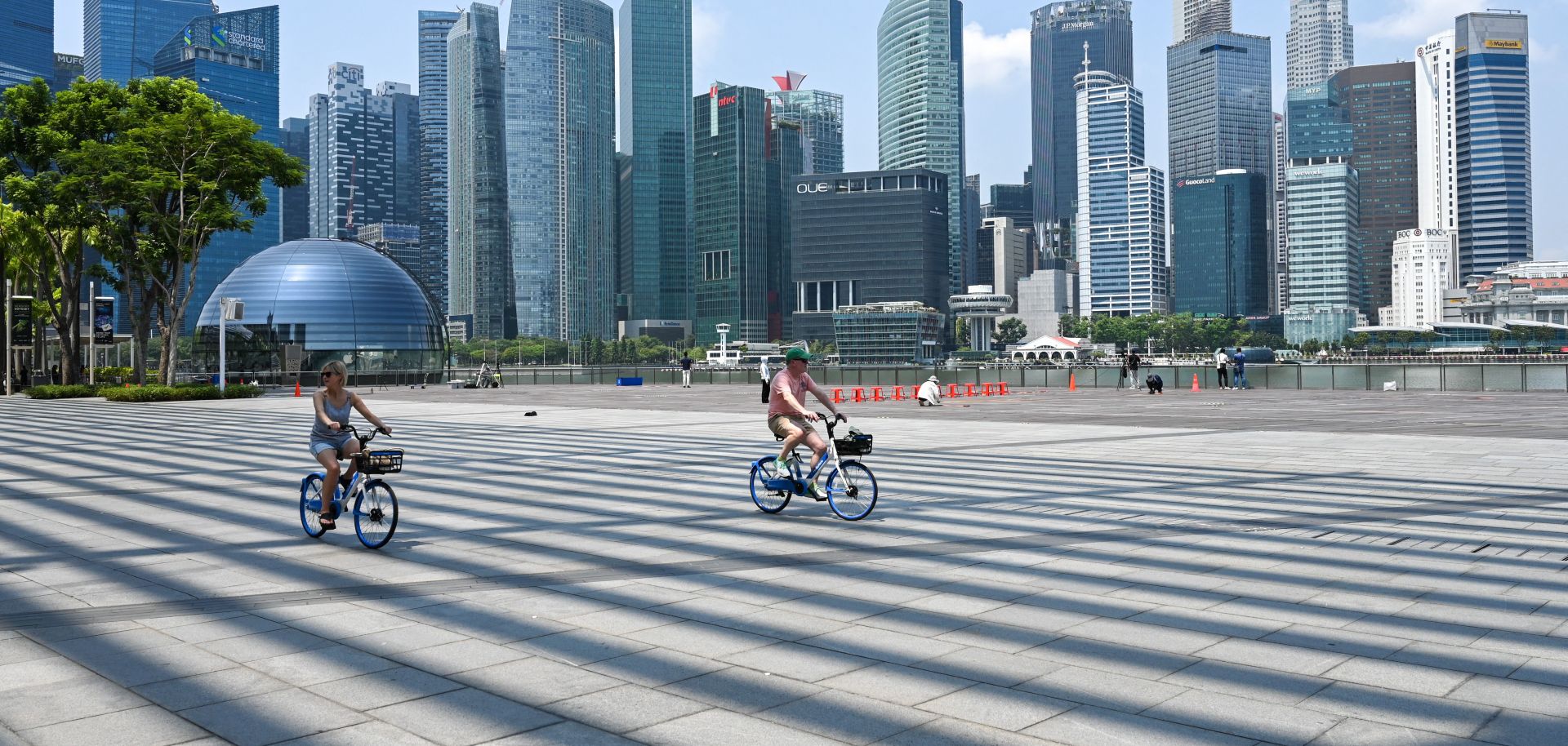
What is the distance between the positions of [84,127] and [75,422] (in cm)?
2183

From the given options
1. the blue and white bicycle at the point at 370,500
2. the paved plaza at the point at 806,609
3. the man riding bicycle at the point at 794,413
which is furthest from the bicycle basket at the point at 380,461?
the man riding bicycle at the point at 794,413

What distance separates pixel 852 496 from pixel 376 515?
15.3ft

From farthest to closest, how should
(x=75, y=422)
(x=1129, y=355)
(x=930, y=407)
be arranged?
Answer: 1. (x=1129, y=355)
2. (x=930, y=407)
3. (x=75, y=422)

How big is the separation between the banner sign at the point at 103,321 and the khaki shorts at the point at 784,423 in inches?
2074

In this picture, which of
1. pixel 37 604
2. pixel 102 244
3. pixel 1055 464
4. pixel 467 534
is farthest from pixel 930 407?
pixel 102 244

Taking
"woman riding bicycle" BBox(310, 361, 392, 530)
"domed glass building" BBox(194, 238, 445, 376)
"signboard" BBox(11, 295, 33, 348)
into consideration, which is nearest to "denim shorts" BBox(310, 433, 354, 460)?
"woman riding bicycle" BBox(310, 361, 392, 530)

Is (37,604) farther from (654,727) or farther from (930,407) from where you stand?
(930,407)

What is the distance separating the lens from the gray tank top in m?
10.0

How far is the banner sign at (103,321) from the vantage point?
5400 cm

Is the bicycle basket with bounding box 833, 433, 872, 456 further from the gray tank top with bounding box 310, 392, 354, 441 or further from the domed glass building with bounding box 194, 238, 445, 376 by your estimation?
the domed glass building with bounding box 194, 238, 445, 376

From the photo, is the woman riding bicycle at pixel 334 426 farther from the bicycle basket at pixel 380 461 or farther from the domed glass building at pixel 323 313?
the domed glass building at pixel 323 313

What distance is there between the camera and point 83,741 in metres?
5.03

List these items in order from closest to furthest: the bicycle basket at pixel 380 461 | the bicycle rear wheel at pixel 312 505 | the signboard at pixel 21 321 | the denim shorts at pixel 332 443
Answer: the bicycle basket at pixel 380 461 → the denim shorts at pixel 332 443 → the bicycle rear wheel at pixel 312 505 → the signboard at pixel 21 321

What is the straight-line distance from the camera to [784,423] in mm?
11867
